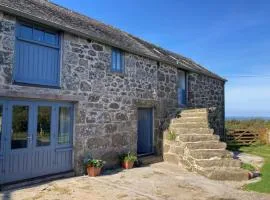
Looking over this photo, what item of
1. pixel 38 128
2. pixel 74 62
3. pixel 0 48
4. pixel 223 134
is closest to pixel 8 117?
pixel 38 128

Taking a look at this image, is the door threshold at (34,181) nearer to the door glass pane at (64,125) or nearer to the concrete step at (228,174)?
the door glass pane at (64,125)

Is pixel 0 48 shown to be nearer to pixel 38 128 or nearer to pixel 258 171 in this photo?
pixel 38 128

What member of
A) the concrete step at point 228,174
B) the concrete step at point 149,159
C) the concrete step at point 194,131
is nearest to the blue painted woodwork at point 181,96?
the concrete step at point 194,131

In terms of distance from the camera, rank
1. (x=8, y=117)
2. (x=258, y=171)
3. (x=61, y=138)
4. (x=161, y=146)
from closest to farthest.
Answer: (x=8, y=117) < (x=61, y=138) < (x=258, y=171) < (x=161, y=146)

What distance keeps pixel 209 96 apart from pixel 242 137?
426 cm

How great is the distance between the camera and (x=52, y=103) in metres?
8.27

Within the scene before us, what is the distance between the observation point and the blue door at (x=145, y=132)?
40.0 ft

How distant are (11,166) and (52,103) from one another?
208 centimetres

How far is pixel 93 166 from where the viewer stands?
8641 mm

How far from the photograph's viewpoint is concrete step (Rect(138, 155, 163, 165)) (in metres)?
10.9

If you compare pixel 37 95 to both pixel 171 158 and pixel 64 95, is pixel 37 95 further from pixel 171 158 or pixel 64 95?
pixel 171 158

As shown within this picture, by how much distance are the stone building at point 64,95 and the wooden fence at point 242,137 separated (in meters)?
7.89

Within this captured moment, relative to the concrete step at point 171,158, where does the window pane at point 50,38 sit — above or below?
above

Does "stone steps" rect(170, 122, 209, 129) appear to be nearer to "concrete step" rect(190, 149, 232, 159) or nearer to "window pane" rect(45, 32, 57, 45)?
"concrete step" rect(190, 149, 232, 159)
